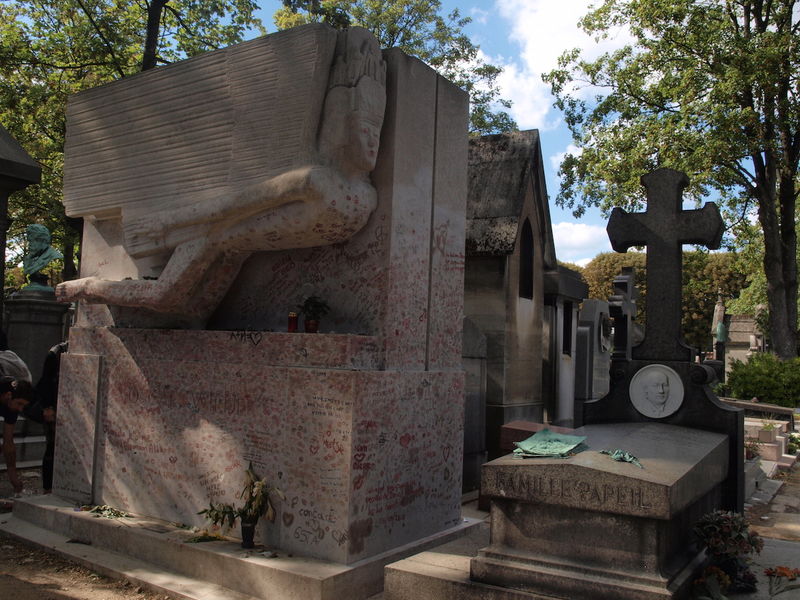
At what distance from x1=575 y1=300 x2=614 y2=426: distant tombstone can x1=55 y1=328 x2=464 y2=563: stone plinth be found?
24.7ft

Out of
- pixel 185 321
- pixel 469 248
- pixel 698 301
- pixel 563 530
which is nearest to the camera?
pixel 563 530

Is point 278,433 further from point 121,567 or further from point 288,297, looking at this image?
point 121,567

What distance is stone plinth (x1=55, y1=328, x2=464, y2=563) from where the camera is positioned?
493 cm

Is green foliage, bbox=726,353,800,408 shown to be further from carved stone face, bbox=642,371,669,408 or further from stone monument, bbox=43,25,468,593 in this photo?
stone monument, bbox=43,25,468,593

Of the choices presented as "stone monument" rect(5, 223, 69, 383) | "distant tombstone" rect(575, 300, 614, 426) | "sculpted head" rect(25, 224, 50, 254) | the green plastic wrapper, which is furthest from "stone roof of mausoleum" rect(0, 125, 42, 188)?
"distant tombstone" rect(575, 300, 614, 426)

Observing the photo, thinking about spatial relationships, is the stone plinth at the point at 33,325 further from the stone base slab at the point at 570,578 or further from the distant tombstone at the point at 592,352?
the distant tombstone at the point at 592,352

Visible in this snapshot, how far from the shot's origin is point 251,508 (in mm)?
5066

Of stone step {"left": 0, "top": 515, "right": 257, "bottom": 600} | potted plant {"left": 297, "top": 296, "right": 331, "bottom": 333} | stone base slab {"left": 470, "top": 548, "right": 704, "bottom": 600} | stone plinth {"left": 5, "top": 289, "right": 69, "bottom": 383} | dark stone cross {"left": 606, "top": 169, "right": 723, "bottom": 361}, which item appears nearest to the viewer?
stone base slab {"left": 470, "top": 548, "right": 704, "bottom": 600}

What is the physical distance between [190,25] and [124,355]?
14.4 meters

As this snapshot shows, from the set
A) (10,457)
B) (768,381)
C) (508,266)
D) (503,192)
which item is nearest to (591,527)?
(508,266)

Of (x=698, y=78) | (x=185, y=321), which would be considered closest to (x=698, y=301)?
(x=698, y=78)

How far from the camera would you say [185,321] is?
20.4 feet

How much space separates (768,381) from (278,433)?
49.9ft

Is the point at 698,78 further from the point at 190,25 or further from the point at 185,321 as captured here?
the point at 185,321
